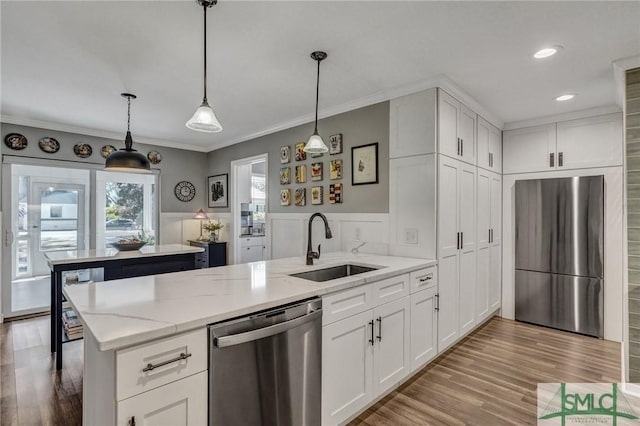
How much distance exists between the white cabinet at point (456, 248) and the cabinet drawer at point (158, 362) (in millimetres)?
2195

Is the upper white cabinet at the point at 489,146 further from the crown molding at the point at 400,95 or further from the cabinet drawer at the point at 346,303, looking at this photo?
the cabinet drawer at the point at 346,303

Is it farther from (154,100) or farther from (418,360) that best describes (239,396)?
(154,100)

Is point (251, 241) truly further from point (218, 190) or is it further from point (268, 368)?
point (268, 368)

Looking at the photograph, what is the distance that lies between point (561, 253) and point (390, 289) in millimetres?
2598

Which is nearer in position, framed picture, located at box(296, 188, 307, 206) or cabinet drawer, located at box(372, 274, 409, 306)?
cabinet drawer, located at box(372, 274, 409, 306)

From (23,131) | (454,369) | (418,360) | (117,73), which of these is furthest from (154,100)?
(454,369)

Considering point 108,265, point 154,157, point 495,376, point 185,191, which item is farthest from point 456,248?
point 154,157

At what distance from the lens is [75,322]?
9.98 ft

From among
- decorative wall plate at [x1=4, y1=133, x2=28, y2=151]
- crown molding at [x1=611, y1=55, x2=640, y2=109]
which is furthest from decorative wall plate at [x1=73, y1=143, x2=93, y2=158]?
crown molding at [x1=611, y1=55, x2=640, y2=109]

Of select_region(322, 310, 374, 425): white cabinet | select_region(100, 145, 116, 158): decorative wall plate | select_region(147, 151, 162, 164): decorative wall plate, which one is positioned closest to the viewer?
select_region(322, 310, 374, 425): white cabinet

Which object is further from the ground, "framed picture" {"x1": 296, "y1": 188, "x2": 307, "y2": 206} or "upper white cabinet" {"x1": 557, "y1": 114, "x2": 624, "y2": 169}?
"upper white cabinet" {"x1": 557, "y1": 114, "x2": 624, "y2": 169}

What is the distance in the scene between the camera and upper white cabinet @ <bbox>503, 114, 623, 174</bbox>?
342 cm

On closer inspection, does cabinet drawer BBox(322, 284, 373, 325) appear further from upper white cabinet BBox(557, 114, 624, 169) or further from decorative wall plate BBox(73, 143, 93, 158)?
decorative wall plate BBox(73, 143, 93, 158)

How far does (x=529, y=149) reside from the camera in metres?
3.95
